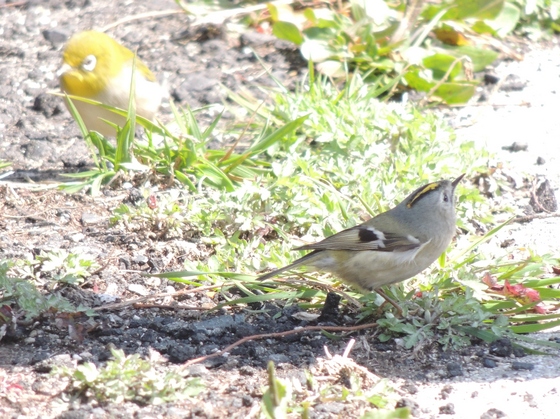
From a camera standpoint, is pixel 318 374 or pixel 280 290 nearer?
pixel 318 374

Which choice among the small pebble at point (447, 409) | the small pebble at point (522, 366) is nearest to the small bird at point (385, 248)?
the small pebble at point (522, 366)

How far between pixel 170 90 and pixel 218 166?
1500 millimetres

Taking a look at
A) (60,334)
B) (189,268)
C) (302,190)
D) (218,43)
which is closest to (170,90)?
(218,43)

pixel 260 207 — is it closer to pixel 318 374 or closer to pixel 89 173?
pixel 89 173

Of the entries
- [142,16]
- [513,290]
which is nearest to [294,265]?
[513,290]

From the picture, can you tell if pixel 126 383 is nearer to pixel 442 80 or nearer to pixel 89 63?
pixel 89 63

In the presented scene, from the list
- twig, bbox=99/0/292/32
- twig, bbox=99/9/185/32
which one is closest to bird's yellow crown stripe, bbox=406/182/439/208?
twig, bbox=99/0/292/32

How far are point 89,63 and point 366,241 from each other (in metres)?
2.40

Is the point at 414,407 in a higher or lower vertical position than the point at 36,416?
lower

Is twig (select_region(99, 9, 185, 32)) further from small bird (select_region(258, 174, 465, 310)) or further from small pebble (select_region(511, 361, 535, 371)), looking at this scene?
small pebble (select_region(511, 361, 535, 371))

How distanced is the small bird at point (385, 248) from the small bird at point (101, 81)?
1970 mm

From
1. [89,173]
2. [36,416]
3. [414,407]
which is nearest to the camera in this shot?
[36,416]

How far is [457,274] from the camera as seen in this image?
3783mm

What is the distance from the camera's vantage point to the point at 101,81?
527cm
